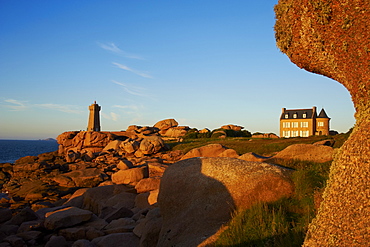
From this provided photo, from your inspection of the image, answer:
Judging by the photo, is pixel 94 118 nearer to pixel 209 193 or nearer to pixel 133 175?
pixel 133 175

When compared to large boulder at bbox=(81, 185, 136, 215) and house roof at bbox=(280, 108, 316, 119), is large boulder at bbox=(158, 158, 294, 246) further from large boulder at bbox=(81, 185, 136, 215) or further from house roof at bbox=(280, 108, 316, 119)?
house roof at bbox=(280, 108, 316, 119)

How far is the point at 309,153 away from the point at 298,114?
180ft

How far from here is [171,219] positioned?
8859mm

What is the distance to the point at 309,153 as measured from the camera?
11.5 metres

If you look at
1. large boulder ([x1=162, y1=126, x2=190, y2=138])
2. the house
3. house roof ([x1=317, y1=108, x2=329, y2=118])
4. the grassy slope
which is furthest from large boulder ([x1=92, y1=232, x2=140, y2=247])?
house roof ([x1=317, y1=108, x2=329, y2=118])

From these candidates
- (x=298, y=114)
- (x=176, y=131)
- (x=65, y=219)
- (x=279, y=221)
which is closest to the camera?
(x=279, y=221)

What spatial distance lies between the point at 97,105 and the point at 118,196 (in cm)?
5249

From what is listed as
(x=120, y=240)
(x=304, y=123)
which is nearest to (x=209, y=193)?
(x=120, y=240)

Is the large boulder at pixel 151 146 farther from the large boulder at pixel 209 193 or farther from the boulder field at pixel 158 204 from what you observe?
the large boulder at pixel 209 193

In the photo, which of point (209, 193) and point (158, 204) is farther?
point (158, 204)

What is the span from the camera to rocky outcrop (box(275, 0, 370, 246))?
4.00m

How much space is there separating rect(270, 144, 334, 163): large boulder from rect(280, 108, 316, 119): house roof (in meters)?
53.2

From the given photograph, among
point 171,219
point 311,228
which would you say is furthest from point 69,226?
point 311,228

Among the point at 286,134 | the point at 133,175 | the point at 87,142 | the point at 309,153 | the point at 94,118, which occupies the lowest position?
the point at 133,175
